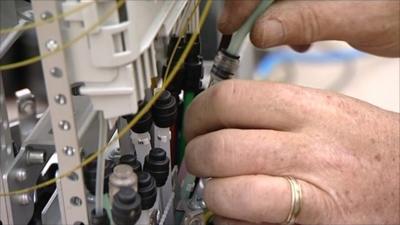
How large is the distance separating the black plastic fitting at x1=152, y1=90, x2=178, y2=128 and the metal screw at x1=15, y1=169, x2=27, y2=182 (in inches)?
6.5

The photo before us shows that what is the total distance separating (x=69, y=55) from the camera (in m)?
0.51

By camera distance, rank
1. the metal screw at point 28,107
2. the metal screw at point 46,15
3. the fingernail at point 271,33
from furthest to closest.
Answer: the fingernail at point 271,33 < the metal screw at point 28,107 < the metal screw at point 46,15

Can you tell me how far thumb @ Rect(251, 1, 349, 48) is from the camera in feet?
2.81

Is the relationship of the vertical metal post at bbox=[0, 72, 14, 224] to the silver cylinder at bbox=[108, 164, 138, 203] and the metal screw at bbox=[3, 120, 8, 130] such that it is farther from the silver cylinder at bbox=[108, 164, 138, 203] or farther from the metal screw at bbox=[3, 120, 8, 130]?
the silver cylinder at bbox=[108, 164, 138, 203]

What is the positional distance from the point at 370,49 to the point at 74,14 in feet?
2.54

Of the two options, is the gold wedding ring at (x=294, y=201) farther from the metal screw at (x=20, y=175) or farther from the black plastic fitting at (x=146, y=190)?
the metal screw at (x=20, y=175)

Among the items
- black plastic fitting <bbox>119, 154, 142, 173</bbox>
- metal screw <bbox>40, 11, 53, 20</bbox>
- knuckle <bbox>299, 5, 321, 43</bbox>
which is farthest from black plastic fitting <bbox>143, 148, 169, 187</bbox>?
knuckle <bbox>299, 5, 321, 43</bbox>

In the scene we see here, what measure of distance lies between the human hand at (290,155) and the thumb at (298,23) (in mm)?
178

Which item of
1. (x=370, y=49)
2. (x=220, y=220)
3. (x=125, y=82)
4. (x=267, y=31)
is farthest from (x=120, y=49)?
(x=370, y=49)

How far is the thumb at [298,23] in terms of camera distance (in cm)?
86

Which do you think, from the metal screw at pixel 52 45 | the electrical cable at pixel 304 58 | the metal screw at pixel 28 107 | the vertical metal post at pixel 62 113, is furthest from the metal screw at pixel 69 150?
the electrical cable at pixel 304 58

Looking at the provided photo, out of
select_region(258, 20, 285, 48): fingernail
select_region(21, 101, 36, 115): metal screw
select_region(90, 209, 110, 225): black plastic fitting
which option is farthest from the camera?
select_region(258, 20, 285, 48): fingernail

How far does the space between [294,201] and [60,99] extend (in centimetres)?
28

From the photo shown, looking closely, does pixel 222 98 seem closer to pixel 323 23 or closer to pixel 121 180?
pixel 121 180
